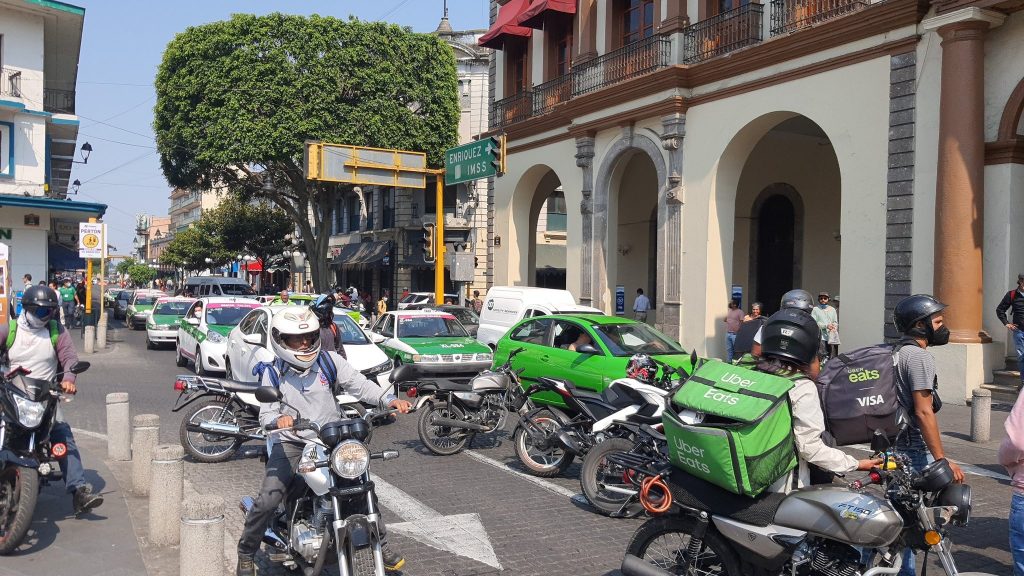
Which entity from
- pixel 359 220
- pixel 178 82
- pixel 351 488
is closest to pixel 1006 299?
pixel 351 488

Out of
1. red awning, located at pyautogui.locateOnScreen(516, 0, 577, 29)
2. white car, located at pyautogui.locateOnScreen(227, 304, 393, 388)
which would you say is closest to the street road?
white car, located at pyautogui.locateOnScreen(227, 304, 393, 388)

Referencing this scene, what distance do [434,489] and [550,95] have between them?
59.7 feet

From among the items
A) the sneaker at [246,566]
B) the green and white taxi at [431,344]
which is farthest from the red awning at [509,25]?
the sneaker at [246,566]

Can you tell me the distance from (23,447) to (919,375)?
19.8 feet

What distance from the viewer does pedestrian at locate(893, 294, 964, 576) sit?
4.87 m

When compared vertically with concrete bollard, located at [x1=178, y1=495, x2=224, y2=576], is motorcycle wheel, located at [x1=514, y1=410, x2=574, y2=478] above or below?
below

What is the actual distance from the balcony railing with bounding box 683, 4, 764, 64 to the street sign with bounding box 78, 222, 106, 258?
17074 millimetres

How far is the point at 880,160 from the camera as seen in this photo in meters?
14.6

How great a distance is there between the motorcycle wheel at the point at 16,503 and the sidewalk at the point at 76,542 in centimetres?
16

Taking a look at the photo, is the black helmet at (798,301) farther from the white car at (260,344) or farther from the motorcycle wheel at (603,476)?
the white car at (260,344)

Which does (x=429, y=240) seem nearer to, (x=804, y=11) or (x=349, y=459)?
(x=804, y=11)

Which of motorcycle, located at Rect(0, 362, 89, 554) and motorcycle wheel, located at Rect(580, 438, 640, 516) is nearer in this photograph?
motorcycle, located at Rect(0, 362, 89, 554)

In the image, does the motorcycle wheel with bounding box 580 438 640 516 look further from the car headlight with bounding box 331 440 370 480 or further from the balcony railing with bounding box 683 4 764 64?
the balcony railing with bounding box 683 4 764 64

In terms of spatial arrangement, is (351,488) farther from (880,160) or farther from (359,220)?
(359,220)
